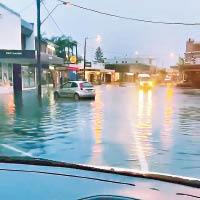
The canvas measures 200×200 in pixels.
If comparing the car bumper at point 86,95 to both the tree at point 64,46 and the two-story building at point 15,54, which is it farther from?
the tree at point 64,46

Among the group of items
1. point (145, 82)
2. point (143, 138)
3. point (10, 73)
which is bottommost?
point (143, 138)

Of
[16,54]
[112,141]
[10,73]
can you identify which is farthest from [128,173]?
[10,73]

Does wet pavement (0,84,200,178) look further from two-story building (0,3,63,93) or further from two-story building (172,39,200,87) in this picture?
two-story building (172,39,200,87)

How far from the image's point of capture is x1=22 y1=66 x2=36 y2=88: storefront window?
39.4m

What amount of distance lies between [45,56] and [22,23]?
6784 mm

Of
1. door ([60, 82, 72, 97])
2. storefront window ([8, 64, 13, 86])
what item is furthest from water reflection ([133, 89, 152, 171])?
storefront window ([8, 64, 13, 86])

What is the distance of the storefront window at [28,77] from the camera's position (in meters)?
39.4

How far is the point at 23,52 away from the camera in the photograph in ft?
93.3

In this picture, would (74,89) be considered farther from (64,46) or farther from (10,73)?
(64,46)

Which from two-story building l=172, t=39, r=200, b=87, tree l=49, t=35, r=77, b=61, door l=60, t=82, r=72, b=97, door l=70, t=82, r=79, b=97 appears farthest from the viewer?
tree l=49, t=35, r=77, b=61

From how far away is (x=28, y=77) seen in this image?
135 ft

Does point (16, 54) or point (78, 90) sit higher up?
point (16, 54)

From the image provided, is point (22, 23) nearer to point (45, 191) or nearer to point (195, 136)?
point (195, 136)

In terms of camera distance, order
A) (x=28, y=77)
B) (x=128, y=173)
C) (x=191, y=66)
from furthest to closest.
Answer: (x=191, y=66), (x=28, y=77), (x=128, y=173)
